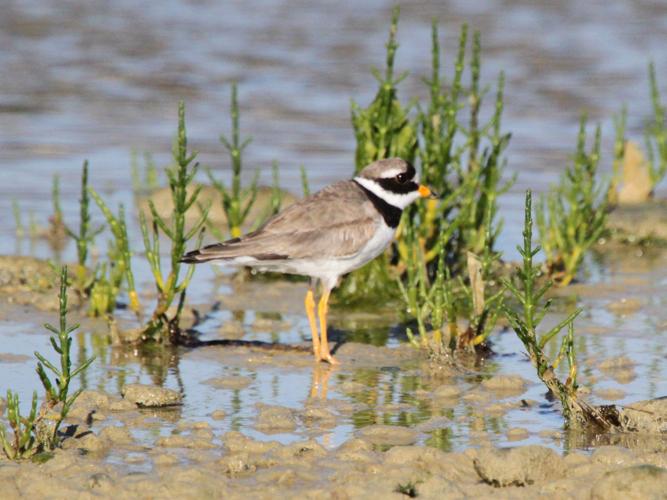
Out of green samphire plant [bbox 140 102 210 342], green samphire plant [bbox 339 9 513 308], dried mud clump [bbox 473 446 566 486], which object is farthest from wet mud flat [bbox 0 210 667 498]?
green samphire plant [bbox 339 9 513 308]

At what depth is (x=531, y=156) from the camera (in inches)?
571

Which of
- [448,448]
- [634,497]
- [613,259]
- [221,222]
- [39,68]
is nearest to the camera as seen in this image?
[634,497]

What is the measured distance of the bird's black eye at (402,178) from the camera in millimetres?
8594

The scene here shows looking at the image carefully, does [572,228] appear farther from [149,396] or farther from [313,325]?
[149,396]

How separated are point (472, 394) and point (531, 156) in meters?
7.57

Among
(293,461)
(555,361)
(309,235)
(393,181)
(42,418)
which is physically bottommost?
(293,461)

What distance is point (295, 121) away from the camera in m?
15.9

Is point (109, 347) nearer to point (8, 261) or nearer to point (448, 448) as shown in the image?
point (8, 261)

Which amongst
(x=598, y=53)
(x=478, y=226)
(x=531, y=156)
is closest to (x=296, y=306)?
(x=478, y=226)

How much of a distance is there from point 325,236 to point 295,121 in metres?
7.69

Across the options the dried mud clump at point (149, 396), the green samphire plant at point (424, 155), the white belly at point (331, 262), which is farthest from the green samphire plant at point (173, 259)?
the green samphire plant at point (424, 155)

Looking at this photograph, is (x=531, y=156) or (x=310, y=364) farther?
(x=531, y=156)

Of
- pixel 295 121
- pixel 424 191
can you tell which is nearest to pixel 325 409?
pixel 424 191

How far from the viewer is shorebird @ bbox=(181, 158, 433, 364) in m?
8.24
